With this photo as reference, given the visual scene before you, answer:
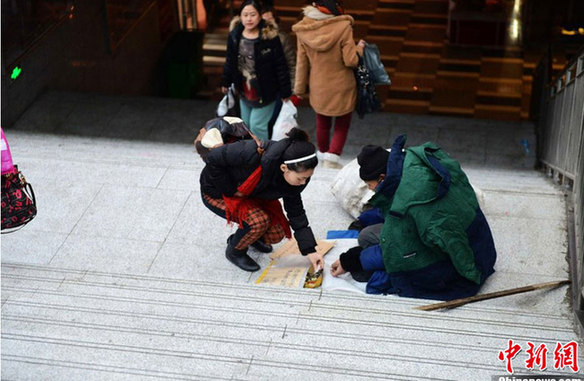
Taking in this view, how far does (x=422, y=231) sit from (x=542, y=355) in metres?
1.01

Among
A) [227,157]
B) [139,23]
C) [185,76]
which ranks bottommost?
[185,76]

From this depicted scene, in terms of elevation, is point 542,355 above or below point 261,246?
above

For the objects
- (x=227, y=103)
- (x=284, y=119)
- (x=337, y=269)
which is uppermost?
(x=227, y=103)

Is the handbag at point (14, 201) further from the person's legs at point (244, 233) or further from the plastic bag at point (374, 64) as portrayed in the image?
the plastic bag at point (374, 64)

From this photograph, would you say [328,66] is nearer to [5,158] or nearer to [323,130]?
[323,130]

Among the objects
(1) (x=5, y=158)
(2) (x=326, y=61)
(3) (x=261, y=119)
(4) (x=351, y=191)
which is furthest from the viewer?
(3) (x=261, y=119)

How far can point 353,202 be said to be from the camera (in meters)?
5.89

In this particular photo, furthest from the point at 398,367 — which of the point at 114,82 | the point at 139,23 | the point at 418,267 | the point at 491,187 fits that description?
the point at 139,23

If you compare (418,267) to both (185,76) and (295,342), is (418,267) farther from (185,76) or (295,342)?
(185,76)

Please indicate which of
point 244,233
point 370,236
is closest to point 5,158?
point 244,233

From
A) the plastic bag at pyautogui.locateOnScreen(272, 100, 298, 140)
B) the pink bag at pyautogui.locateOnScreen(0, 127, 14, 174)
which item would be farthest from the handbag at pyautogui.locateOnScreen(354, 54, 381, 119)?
the pink bag at pyautogui.locateOnScreen(0, 127, 14, 174)

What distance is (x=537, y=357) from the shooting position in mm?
3924

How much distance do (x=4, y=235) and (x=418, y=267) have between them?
2.79m

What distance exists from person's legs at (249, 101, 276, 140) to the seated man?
7.72 feet
